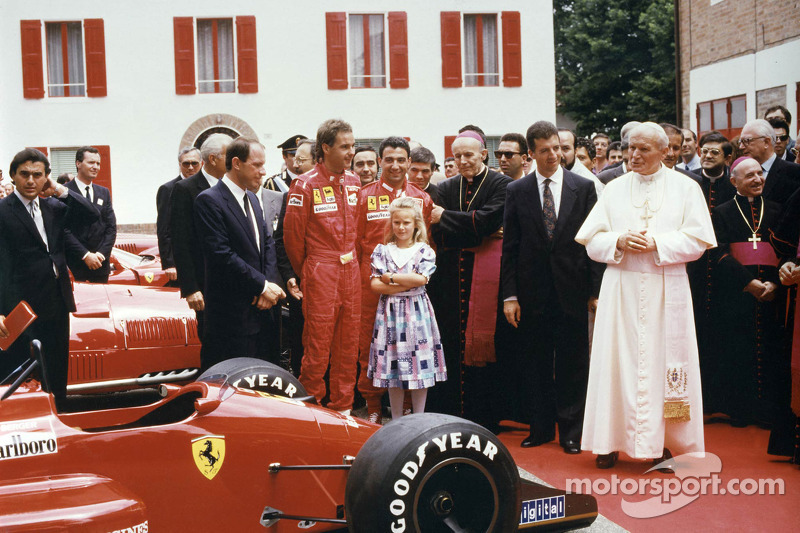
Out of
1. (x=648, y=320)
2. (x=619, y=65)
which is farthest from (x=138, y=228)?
(x=619, y=65)

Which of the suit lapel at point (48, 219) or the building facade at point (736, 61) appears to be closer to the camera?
the suit lapel at point (48, 219)

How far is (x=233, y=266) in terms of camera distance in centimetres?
568

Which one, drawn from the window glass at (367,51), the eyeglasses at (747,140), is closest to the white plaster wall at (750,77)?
the window glass at (367,51)

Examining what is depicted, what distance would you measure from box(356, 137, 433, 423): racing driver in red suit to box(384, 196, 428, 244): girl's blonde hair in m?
0.33

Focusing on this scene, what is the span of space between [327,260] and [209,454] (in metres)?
2.74

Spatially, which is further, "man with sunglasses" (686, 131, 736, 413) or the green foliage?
the green foliage

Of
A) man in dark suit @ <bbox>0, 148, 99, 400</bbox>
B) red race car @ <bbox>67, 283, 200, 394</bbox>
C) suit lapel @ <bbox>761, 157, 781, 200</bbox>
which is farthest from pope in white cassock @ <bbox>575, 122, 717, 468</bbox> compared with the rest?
man in dark suit @ <bbox>0, 148, 99, 400</bbox>

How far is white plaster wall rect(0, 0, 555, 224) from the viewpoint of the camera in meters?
23.0

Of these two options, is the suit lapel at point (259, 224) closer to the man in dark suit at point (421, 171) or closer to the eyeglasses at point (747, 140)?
the man in dark suit at point (421, 171)

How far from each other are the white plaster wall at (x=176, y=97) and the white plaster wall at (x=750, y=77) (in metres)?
6.42

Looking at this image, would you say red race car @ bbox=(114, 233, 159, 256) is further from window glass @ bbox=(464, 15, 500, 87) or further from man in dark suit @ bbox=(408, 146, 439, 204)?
window glass @ bbox=(464, 15, 500, 87)

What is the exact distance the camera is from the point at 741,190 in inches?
257

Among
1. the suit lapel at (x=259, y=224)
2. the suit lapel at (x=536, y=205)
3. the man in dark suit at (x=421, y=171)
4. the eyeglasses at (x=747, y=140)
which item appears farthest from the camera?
the man in dark suit at (x=421, y=171)

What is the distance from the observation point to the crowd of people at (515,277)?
18.2 ft
